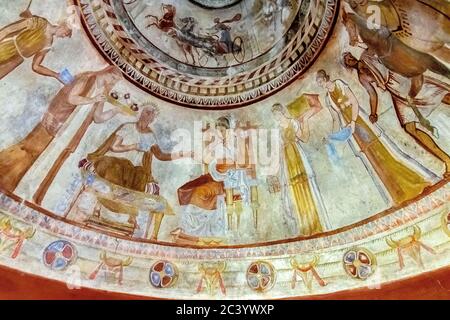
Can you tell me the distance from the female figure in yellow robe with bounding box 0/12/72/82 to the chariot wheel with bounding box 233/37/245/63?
8.18 ft

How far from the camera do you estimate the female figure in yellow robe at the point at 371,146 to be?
7977 millimetres

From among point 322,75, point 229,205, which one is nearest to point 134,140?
point 229,205

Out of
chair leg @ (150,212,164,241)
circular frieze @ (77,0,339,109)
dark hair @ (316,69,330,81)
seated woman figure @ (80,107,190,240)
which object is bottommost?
chair leg @ (150,212,164,241)

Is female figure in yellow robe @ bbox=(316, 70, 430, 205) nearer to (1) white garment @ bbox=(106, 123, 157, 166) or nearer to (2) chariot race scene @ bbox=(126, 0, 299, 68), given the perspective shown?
(2) chariot race scene @ bbox=(126, 0, 299, 68)

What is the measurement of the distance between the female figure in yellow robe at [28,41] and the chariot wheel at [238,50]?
8.18 ft

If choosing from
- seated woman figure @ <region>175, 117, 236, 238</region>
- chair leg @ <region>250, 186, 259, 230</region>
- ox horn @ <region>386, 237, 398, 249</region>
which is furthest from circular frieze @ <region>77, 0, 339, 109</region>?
ox horn @ <region>386, 237, 398, 249</region>

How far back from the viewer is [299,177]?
28.8 ft

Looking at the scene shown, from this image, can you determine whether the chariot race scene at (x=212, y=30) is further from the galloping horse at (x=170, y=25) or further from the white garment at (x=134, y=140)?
the white garment at (x=134, y=140)

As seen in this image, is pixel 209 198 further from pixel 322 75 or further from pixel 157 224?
pixel 322 75

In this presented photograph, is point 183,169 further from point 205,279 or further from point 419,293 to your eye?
point 419,293

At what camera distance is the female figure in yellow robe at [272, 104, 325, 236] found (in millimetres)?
8648

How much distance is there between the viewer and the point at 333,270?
27.2 ft

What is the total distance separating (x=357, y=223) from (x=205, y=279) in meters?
2.39
